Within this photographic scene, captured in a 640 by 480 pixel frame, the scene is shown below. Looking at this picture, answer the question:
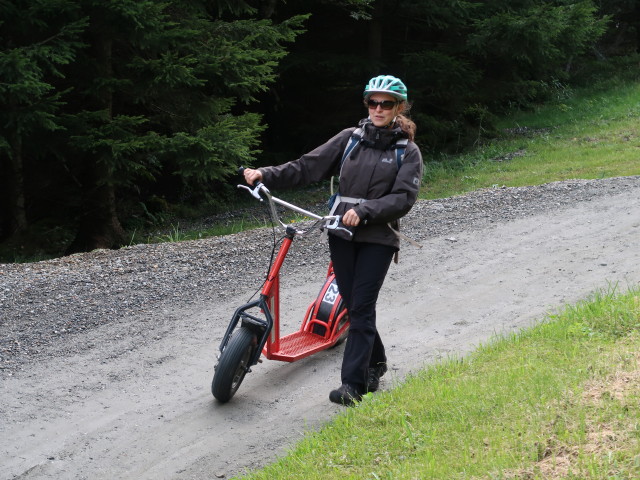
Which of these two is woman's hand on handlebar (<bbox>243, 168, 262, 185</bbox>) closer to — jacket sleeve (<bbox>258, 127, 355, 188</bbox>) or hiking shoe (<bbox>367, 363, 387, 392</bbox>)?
jacket sleeve (<bbox>258, 127, 355, 188</bbox>)

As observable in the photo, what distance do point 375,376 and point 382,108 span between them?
6.04 ft

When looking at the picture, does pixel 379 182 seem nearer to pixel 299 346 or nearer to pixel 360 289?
pixel 360 289

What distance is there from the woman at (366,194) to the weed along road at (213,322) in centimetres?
52

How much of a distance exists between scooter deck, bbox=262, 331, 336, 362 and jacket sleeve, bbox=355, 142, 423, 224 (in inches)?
54.5

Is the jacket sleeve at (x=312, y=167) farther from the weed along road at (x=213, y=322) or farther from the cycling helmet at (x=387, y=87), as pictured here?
the weed along road at (x=213, y=322)

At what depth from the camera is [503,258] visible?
861cm

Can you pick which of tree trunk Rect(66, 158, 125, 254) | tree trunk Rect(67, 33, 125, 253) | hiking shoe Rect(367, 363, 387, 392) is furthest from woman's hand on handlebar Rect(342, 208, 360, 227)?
tree trunk Rect(66, 158, 125, 254)

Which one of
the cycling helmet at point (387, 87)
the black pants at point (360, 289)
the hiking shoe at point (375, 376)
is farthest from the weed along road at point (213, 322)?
the cycling helmet at point (387, 87)

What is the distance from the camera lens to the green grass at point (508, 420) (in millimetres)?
3641

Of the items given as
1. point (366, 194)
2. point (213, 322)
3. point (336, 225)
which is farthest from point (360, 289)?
point (213, 322)

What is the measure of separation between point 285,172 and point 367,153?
60 cm

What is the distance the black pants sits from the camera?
5203mm

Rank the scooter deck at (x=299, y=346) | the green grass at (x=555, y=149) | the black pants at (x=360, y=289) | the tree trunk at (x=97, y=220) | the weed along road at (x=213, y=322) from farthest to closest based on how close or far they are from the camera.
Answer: the green grass at (x=555, y=149) → the tree trunk at (x=97, y=220) → the scooter deck at (x=299, y=346) → the black pants at (x=360, y=289) → the weed along road at (x=213, y=322)

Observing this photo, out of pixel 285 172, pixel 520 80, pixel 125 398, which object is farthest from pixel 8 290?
pixel 520 80
